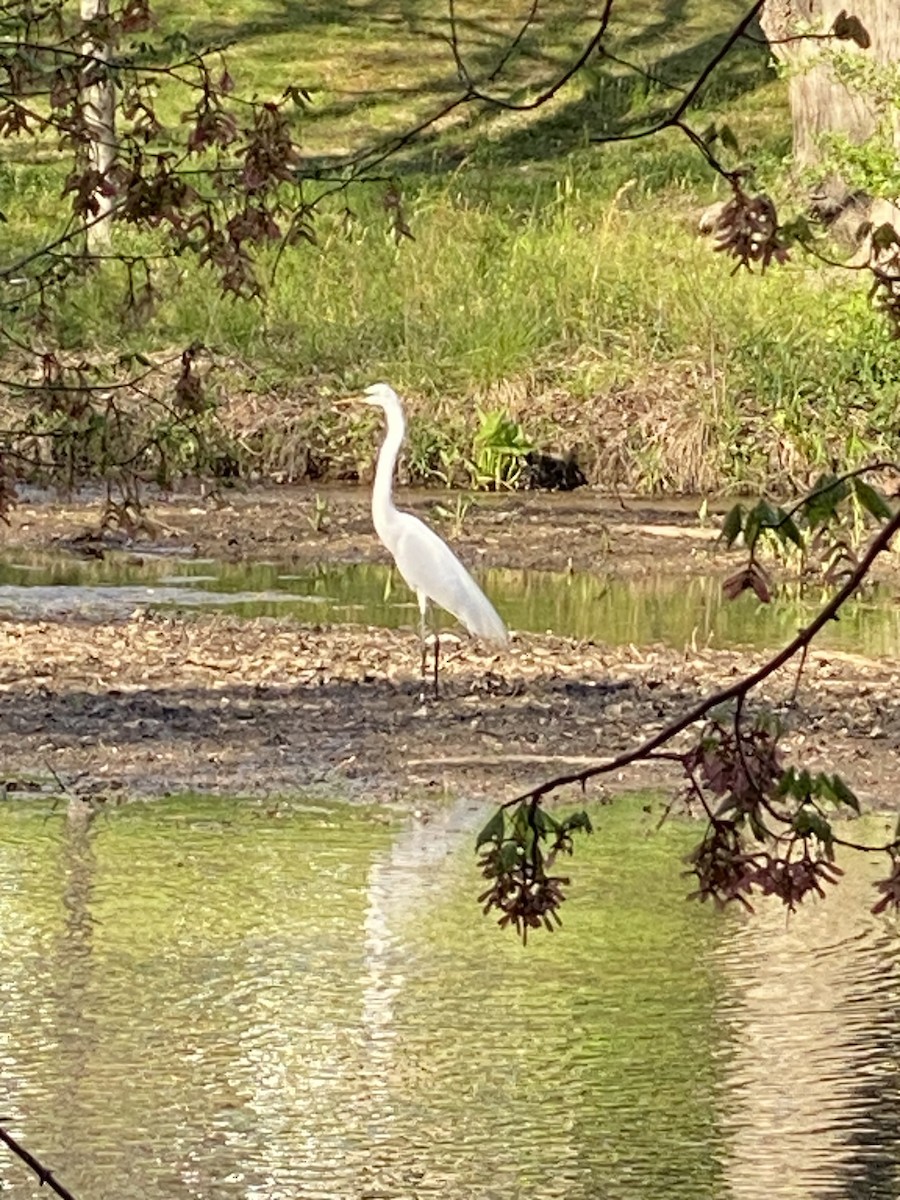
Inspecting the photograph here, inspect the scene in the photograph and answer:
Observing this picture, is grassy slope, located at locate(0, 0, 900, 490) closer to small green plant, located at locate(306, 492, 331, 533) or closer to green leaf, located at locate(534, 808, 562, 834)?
small green plant, located at locate(306, 492, 331, 533)

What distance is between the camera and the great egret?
47.2ft

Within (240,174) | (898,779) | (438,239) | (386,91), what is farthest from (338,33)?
(240,174)

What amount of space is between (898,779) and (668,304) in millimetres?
13136

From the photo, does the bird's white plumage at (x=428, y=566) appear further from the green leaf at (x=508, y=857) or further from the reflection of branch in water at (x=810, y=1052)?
the green leaf at (x=508, y=857)

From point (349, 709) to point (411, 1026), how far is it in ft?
17.2

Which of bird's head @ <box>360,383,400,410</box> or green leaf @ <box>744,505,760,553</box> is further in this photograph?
bird's head @ <box>360,383,400,410</box>

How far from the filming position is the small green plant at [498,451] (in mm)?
22812

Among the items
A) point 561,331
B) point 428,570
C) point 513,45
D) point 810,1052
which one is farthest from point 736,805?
point 561,331

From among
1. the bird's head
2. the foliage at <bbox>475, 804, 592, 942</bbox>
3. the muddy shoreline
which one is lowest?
the muddy shoreline

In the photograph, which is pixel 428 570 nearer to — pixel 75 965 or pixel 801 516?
pixel 75 965

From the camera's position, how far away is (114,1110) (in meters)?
7.30

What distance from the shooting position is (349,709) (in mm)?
13344

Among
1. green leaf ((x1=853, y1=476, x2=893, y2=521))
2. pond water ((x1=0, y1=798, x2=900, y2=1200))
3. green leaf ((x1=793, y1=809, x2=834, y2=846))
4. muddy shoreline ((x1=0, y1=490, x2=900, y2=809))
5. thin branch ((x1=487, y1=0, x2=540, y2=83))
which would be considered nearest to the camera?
green leaf ((x1=853, y1=476, x2=893, y2=521))

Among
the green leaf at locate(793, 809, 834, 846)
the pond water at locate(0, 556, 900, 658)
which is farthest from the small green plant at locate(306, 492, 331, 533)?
the green leaf at locate(793, 809, 834, 846)
